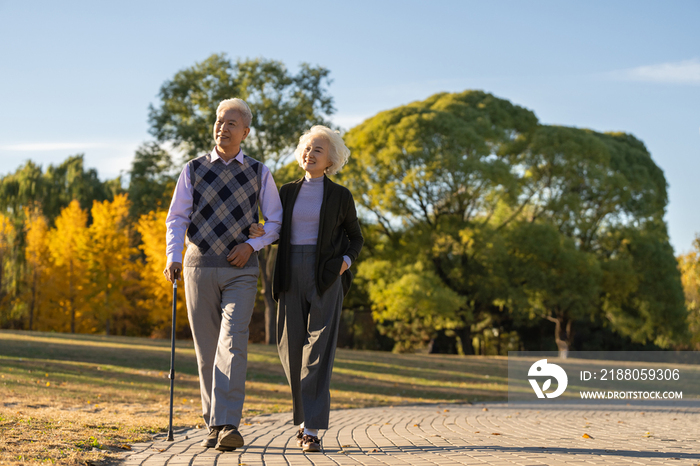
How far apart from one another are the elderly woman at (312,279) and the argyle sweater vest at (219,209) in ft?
0.89

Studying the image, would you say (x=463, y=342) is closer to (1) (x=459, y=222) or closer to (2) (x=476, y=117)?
(1) (x=459, y=222)

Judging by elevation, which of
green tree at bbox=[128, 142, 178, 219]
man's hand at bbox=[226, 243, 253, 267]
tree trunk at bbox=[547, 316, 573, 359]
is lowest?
tree trunk at bbox=[547, 316, 573, 359]

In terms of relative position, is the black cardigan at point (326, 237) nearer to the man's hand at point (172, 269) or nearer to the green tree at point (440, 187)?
the man's hand at point (172, 269)

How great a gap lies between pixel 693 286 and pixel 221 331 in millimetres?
40428

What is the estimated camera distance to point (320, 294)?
14.8ft

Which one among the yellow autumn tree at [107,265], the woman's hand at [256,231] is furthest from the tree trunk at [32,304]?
the woman's hand at [256,231]

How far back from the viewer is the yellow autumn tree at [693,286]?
32341 mm

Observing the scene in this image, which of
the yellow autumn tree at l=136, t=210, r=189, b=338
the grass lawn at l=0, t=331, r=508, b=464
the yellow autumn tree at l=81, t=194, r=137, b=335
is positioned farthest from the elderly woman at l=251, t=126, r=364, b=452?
the yellow autumn tree at l=81, t=194, r=137, b=335

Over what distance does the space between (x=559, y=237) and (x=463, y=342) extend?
256 inches

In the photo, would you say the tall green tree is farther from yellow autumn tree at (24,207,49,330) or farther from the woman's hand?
the woman's hand

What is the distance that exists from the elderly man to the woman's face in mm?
320

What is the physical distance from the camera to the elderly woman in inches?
176

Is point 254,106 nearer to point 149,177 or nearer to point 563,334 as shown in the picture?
point 149,177

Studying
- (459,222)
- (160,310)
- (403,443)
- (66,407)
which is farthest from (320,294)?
(160,310)
